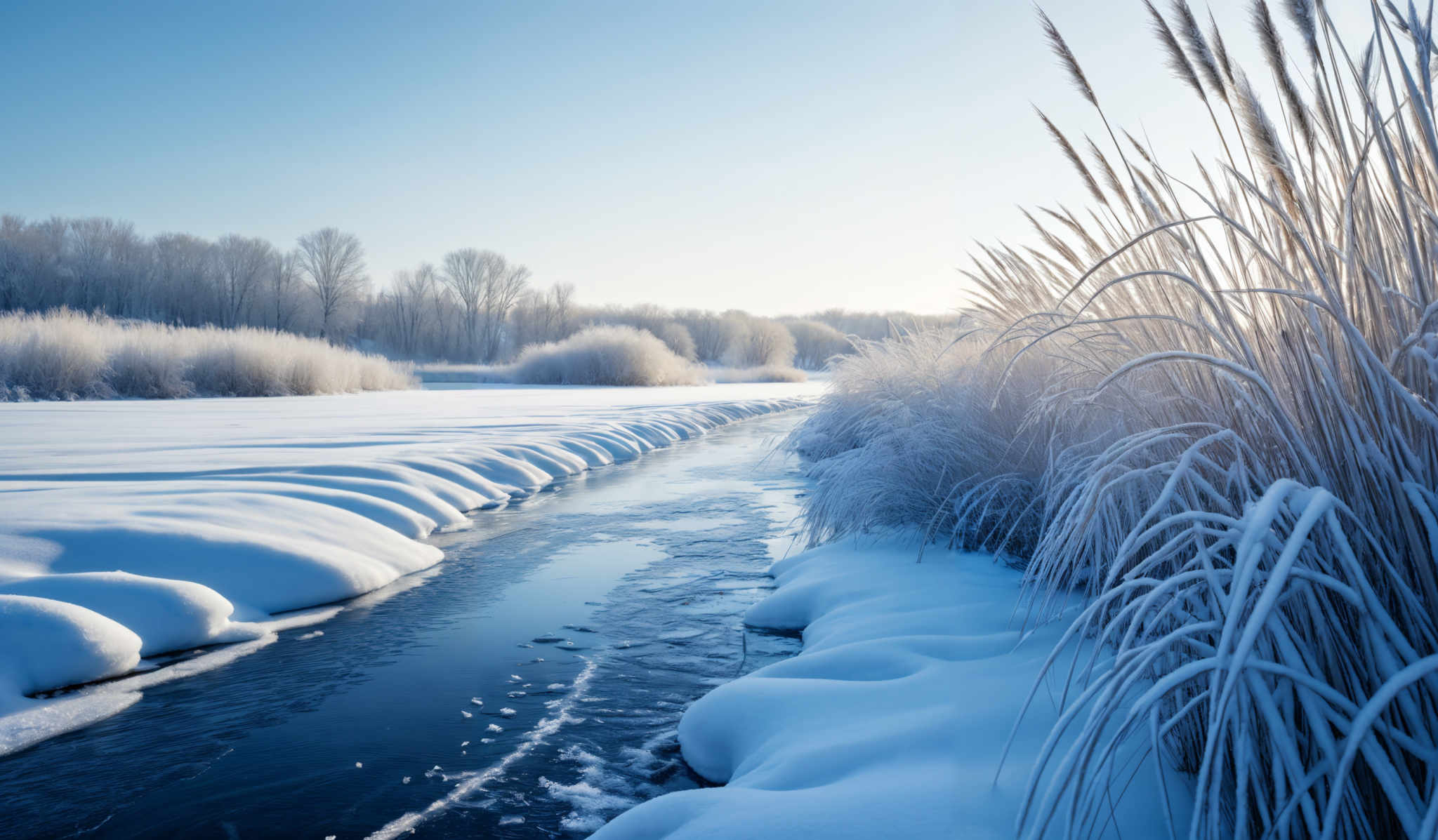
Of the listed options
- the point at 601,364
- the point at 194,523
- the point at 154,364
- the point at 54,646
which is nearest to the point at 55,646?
the point at 54,646

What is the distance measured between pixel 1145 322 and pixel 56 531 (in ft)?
9.50

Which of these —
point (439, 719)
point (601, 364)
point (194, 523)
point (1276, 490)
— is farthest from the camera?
point (601, 364)

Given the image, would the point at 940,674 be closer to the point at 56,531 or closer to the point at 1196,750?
the point at 1196,750

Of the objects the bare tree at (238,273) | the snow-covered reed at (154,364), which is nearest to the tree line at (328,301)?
the bare tree at (238,273)

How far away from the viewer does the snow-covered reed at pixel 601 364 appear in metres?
17.8

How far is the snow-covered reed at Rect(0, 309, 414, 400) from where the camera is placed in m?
7.86

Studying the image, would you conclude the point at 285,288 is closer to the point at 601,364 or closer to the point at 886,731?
the point at 601,364

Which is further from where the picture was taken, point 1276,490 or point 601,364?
point 601,364

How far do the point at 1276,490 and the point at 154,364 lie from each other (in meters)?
10.5

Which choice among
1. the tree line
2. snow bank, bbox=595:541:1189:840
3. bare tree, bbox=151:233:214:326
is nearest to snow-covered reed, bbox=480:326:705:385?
the tree line

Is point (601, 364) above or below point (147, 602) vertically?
above

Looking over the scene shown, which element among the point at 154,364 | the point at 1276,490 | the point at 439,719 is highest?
the point at 154,364

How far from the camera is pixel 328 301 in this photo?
32094 mm

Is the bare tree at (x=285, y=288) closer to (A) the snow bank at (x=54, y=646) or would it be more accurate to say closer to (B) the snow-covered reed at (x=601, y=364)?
(B) the snow-covered reed at (x=601, y=364)
